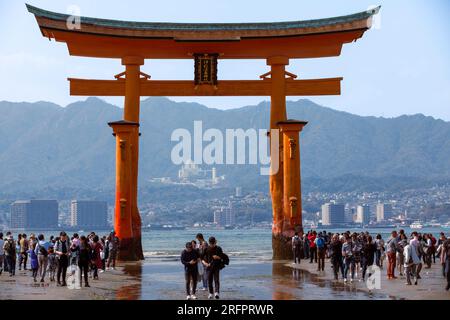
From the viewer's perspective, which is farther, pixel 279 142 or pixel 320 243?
pixel 279 142

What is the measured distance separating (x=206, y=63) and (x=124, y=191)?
6.93 metres

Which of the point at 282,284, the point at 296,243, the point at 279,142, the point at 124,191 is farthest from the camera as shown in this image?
the point at 279,142

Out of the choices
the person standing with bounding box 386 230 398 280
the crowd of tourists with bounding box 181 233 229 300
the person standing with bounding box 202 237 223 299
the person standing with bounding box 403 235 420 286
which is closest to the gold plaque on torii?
the person standing with bounding box 386 230 398 280

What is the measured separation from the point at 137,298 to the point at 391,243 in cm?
1006

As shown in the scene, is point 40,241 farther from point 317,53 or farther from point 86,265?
point 317,53

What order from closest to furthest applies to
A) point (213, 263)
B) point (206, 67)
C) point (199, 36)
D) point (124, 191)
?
point (213, 263) → point (124, 191) → point (199, 36) → point (206, 67)

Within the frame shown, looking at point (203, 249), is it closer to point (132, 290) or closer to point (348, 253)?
point (132, 290)

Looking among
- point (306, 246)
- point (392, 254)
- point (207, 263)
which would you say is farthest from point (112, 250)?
point (207, 263)

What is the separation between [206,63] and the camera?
118 ft

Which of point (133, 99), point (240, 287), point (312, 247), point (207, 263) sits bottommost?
point (240, 287)

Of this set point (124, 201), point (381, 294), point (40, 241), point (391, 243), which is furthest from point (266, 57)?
point (381, 294)

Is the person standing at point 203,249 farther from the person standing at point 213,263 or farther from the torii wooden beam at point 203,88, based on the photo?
the torii wooden beam at point 203,88

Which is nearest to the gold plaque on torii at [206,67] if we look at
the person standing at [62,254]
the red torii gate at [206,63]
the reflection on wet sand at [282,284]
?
the red torii gate at [206,63]
